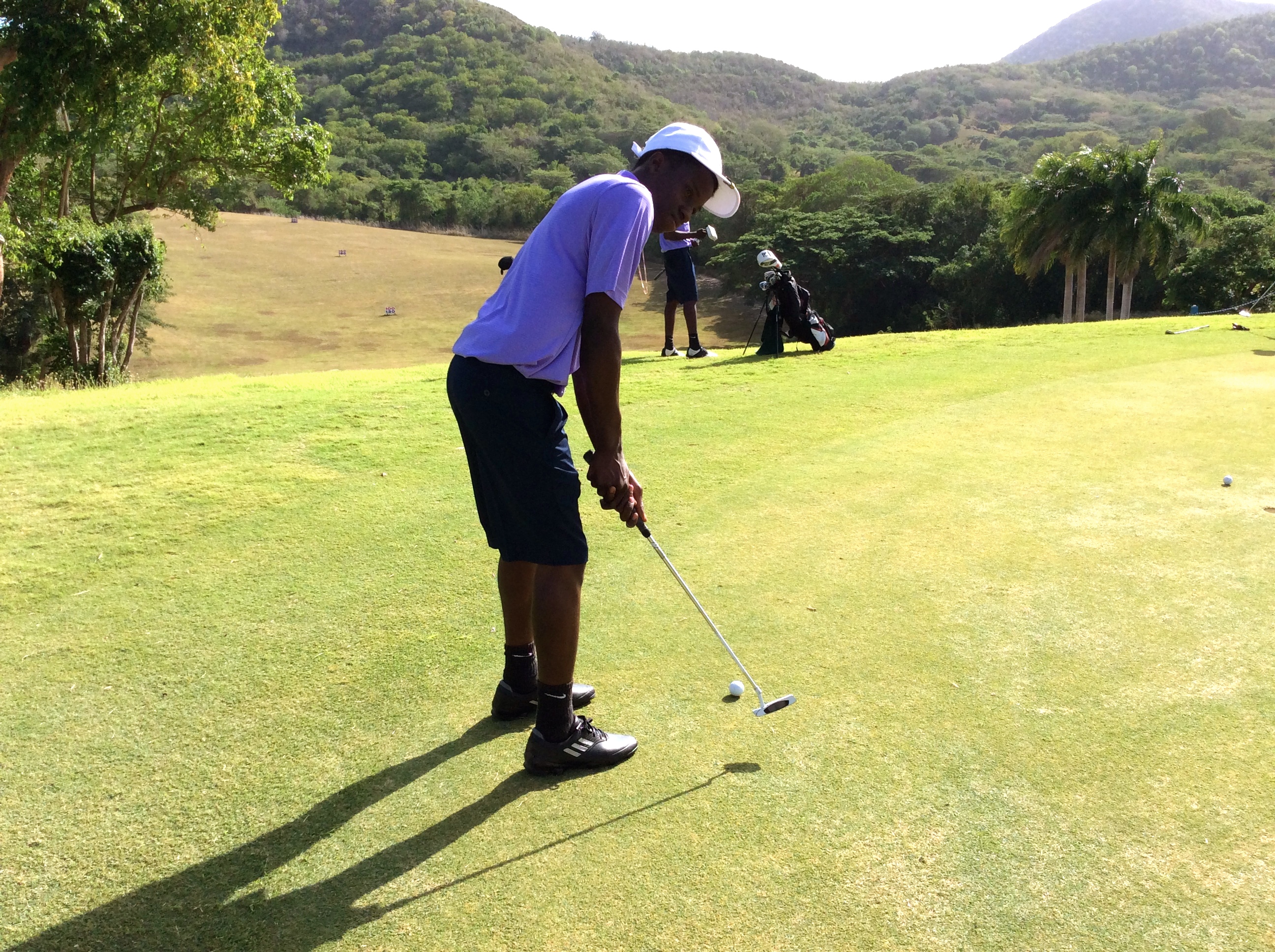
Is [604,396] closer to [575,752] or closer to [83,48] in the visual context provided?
[575,752]

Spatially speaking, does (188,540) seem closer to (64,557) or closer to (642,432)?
(64,557)

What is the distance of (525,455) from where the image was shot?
3.31m

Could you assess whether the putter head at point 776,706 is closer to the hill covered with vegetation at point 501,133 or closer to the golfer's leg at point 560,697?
the golfer's leg at point 560,697

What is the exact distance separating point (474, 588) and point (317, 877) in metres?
2.18

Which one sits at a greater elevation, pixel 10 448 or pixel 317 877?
pixel 10 448

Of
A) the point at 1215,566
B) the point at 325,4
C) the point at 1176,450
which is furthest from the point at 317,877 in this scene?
the point at 325,4

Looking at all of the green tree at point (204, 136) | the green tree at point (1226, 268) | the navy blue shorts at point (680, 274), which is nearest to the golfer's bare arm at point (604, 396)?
the navy blue shorts at point (680, 274)

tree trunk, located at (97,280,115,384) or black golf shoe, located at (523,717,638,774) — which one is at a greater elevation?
tree trunk, located at (97,280,115,384)

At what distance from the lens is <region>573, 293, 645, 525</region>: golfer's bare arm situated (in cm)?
320

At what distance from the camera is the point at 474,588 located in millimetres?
4895

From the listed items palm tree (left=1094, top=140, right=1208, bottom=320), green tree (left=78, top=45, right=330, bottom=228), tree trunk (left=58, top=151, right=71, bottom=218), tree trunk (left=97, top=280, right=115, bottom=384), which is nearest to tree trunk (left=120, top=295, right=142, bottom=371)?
tree trunk (left=97, top=280, right=115, bottom=384)

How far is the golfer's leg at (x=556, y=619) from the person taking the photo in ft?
11.2

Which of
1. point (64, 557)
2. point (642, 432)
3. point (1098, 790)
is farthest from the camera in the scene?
point (642, 432)

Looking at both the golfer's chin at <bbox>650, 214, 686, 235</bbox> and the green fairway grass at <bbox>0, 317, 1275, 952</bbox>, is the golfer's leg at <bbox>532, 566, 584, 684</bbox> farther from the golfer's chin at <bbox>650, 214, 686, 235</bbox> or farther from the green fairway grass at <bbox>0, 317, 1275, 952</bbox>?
the golfer's chin at <bbox>650, 214, 686, 235</bbox>
